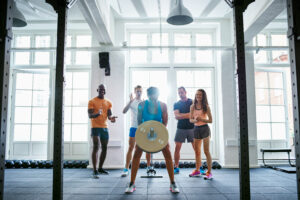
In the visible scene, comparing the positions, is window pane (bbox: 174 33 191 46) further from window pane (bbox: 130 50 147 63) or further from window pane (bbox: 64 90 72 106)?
window pane (bbox: 64 90 72 106)

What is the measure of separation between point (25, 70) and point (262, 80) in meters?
6.14

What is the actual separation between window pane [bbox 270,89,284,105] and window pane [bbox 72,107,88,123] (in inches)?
187

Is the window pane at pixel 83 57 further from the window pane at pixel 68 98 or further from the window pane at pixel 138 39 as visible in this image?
the window pane at pixel 138 39

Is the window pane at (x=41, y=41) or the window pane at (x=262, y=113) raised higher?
the window pane at (x=41, y=41)

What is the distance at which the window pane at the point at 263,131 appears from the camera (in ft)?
19.9

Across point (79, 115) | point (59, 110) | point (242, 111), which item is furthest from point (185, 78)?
point (59, 110)

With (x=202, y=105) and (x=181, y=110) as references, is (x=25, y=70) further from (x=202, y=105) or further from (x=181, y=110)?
(x=202, y=105)

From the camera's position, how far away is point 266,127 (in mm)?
6078

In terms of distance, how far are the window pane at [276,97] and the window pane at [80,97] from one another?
15.5 feet

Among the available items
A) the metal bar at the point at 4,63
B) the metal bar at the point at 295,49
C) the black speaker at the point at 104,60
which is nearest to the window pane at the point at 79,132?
the black speaker at the point at 104,60

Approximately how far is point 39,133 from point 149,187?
3924 millimetres

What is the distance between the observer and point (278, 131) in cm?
611

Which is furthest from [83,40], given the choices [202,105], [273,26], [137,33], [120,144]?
[273,26]

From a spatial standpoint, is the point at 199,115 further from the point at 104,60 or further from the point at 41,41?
the point at 41,41
